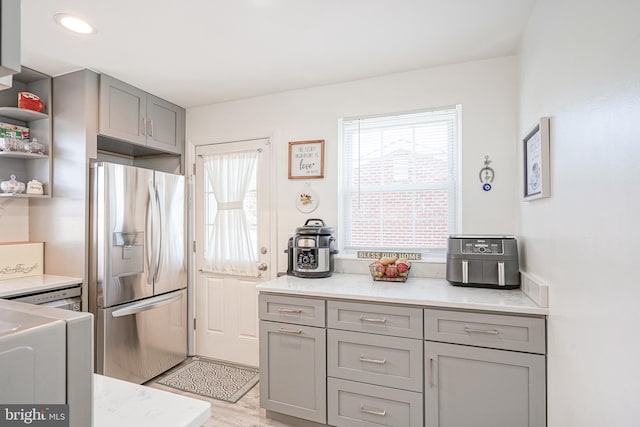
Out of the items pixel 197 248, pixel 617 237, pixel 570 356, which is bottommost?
pixel 570 356

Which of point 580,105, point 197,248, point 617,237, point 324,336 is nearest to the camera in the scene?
point 617,237

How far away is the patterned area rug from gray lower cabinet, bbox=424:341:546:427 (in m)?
1.46

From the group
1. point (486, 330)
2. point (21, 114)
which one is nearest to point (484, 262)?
point (486, 330)

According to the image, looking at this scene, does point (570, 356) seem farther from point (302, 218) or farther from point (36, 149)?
point (36, 149)

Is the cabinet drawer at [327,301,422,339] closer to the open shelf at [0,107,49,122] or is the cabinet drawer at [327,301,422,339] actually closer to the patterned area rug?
the patterned area rug

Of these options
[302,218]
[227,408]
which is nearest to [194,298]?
[227,408]

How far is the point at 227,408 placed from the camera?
2.37 metres

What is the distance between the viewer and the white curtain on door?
118 inches

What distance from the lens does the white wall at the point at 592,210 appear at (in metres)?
0.80

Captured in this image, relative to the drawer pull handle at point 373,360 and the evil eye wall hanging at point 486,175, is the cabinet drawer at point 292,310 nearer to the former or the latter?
the drawer pull handle at point 373,360

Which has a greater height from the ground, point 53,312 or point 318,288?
point 53,312

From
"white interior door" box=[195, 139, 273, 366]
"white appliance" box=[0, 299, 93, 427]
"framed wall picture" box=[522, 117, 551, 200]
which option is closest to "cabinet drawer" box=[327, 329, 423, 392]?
"framed wall picture" box=[522, 117, 551, 200]

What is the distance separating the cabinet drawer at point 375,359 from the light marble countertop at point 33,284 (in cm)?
181

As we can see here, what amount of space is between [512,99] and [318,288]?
1795 millimetres
